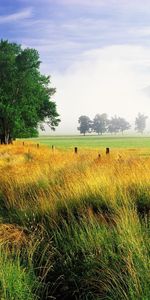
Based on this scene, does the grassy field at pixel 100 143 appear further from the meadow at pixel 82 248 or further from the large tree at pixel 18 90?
the meadow at pixel 82 248

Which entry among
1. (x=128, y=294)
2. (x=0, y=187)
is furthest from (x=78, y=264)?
(x=0, y=187)

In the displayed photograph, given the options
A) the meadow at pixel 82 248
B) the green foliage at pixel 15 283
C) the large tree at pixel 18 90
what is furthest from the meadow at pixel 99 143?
the green foliage at pixel 15 283

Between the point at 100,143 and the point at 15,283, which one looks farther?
the point at 100,143

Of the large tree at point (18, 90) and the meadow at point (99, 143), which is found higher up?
the large tree at point (18, 90)

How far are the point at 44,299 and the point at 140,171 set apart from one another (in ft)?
22.9

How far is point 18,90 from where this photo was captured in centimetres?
5150

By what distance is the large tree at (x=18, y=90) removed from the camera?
164 feet

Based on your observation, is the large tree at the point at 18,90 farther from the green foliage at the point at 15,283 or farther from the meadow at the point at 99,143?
the green foliage at the point at 15,283

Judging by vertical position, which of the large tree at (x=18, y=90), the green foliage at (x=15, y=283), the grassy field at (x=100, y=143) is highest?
the large tree at (x=18, y=90)

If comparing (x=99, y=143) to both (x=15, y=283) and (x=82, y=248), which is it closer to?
(x=82, y=248)

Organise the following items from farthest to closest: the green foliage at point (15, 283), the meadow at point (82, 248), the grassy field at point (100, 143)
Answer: the grassy field at point (100, 143), the meadow at point (82, 248), the green foliage at point (15, 283)

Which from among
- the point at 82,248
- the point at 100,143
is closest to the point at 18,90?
the point at 100,143

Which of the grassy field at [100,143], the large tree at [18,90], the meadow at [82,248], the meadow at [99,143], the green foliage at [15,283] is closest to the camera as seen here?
the green foliage at [15,283]

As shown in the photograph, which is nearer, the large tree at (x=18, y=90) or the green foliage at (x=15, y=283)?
the green foliage at (x=15, y=283)
